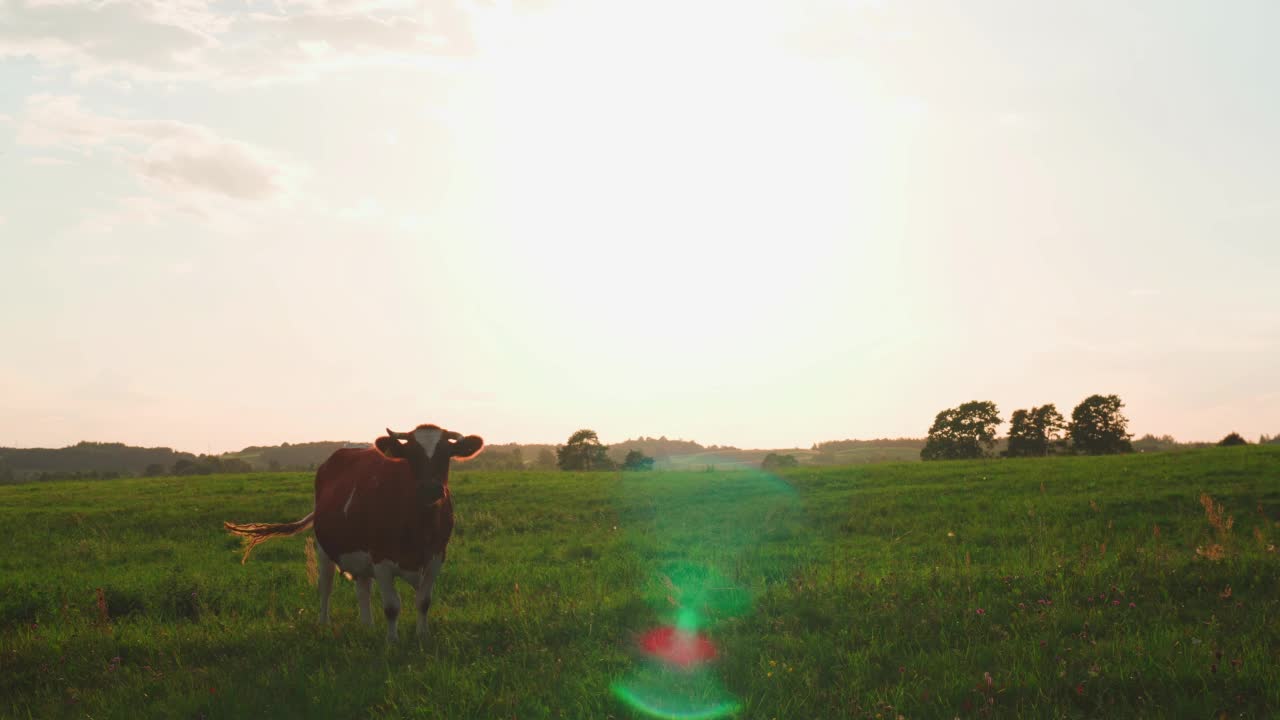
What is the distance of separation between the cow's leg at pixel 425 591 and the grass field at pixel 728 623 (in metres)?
0.21

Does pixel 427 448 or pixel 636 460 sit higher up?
pixel 427 448

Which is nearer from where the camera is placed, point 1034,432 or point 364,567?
point 364,567

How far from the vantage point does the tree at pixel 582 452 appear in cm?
6131

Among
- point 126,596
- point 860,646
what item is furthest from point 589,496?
point 860,646

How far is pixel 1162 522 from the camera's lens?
61.1ft

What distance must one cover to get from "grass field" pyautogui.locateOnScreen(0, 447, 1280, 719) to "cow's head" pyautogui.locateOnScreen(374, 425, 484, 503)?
1.83 m

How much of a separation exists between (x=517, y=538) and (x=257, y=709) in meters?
13.3

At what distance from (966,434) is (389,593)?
196 feet

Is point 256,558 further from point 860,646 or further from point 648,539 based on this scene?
point 860,646

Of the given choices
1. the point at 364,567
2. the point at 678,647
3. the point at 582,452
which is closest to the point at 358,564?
the point at 364,567

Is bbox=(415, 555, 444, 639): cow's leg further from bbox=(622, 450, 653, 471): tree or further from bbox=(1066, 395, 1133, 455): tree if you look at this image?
bbox=(1066, 395, 1133, 455): tree

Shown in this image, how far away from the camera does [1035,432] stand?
5794 cm

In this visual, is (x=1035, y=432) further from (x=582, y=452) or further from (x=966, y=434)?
(x=582, y=452)

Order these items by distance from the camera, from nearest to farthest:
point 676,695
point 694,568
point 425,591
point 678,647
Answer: point 676,695
point 678,647
point 425,591
point 694,568
